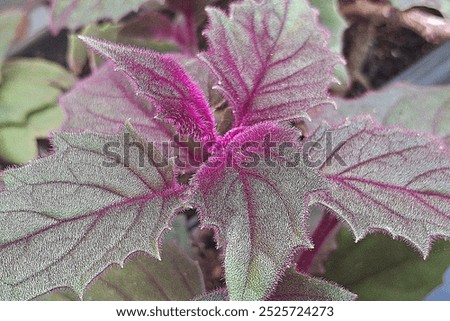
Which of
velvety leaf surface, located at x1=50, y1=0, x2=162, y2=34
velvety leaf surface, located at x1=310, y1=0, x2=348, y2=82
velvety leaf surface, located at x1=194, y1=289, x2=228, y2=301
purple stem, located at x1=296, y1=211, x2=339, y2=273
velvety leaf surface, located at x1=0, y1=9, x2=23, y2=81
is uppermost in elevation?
velvety leaf surface, located at x1=50, y1=0, x2=162, y2=34

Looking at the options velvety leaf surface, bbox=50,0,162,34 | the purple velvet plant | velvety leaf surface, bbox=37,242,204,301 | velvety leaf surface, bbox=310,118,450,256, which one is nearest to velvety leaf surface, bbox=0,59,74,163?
velvety leaf surface, bbox=50,0,162,34

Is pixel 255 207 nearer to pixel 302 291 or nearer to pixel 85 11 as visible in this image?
pixel 302 291

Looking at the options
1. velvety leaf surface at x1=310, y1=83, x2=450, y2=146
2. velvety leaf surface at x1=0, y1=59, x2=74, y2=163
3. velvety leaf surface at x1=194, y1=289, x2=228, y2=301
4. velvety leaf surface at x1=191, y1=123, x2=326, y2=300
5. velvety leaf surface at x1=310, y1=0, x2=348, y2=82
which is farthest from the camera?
velvety leaf surface at x1=0, y1=59, x2=74, y2=163

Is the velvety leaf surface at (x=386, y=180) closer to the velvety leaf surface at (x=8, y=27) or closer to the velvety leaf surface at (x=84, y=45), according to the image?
the velvety leaf surface at (x=84, y=45)

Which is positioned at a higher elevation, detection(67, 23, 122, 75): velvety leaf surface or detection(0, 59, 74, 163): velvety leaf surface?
detection(67, 23, 122, 75): velvety leaf surface

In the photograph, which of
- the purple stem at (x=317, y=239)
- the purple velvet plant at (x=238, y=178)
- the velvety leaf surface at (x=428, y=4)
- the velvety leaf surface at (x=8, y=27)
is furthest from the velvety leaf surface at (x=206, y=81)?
the velvety leaf surface at (x=8, y=27)

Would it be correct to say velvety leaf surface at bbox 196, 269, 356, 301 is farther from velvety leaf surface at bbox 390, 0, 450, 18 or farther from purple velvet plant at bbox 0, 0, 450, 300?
velvety leaf surface at bbox 390, 0, 450, 18

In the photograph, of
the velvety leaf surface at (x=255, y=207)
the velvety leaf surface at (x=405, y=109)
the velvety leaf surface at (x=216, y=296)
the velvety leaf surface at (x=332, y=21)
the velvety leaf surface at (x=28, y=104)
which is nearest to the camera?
the velvety leaf surface at (x=255, y=207)
